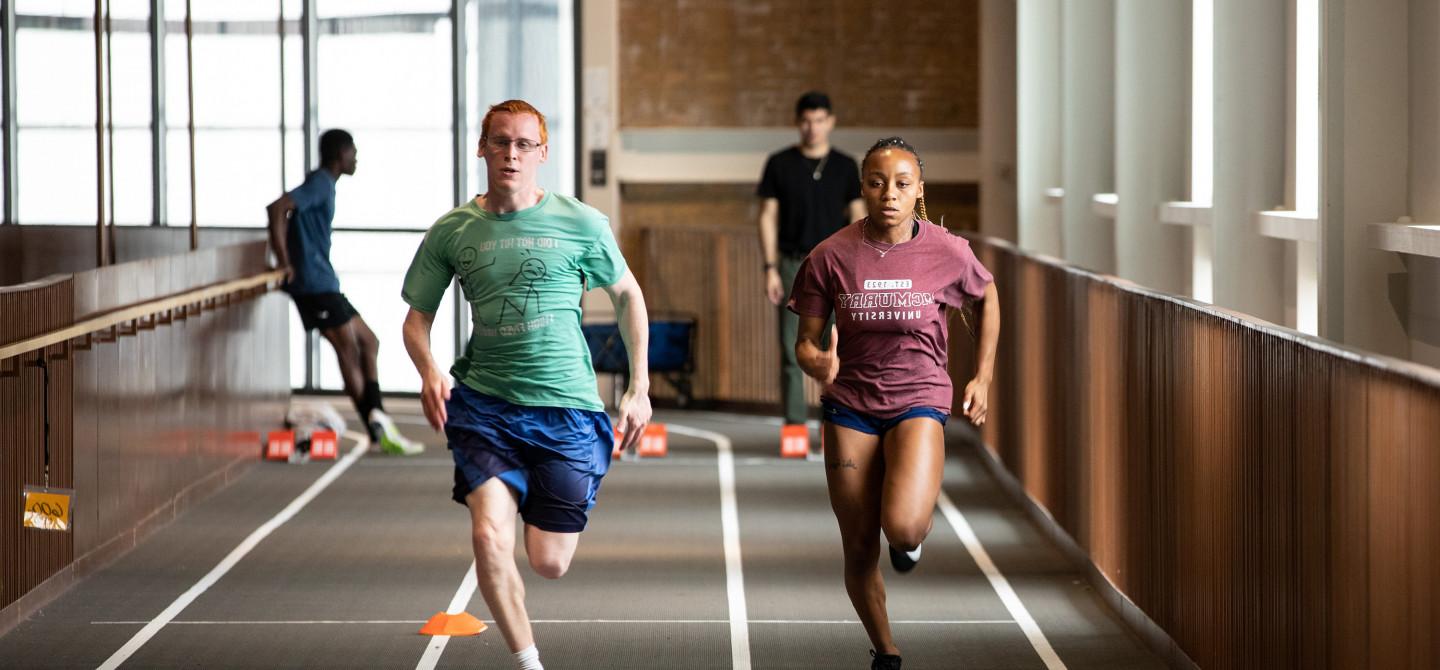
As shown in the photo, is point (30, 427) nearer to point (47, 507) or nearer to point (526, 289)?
point (47, 507)

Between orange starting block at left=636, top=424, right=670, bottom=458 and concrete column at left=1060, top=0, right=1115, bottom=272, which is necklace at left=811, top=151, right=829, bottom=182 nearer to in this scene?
concrete column at left=1060, top=0, right=1115, bottom=272

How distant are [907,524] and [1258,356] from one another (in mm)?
1244

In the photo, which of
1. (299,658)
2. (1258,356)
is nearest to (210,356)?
(299,658)

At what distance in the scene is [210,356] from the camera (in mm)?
11617

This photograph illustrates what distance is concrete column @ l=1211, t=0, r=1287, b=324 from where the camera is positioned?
9109mm

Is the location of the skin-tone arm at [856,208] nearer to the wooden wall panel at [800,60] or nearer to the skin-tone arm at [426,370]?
the wooden wall panel at [800,60]

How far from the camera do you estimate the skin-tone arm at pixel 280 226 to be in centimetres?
1282

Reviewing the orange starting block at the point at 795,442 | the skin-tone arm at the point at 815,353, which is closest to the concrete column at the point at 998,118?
the orange starting block at the point at 795,442

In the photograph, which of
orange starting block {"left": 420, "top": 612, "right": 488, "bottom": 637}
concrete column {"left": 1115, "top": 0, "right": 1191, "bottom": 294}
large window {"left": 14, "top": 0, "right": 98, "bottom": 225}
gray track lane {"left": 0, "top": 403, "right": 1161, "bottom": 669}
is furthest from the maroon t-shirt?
large window {"left": 14, "top": 0, "right": 98, "bottom": 225}

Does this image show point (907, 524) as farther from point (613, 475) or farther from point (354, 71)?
point (354, 71)

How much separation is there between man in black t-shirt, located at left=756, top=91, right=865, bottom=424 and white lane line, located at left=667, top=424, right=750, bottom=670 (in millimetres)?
1000

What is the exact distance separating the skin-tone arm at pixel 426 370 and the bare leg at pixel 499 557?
0.26 m

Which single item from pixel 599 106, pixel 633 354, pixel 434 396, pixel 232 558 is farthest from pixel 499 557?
pixel 599 106

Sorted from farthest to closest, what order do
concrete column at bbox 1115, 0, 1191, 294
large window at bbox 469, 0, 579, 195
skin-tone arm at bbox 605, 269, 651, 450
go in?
large window at bbox 469, 0, 579, 195 → concrete column at bbox 1115, 0, 1191, 294 → skin-tone arm at bbox 605, 269, 651, 450
